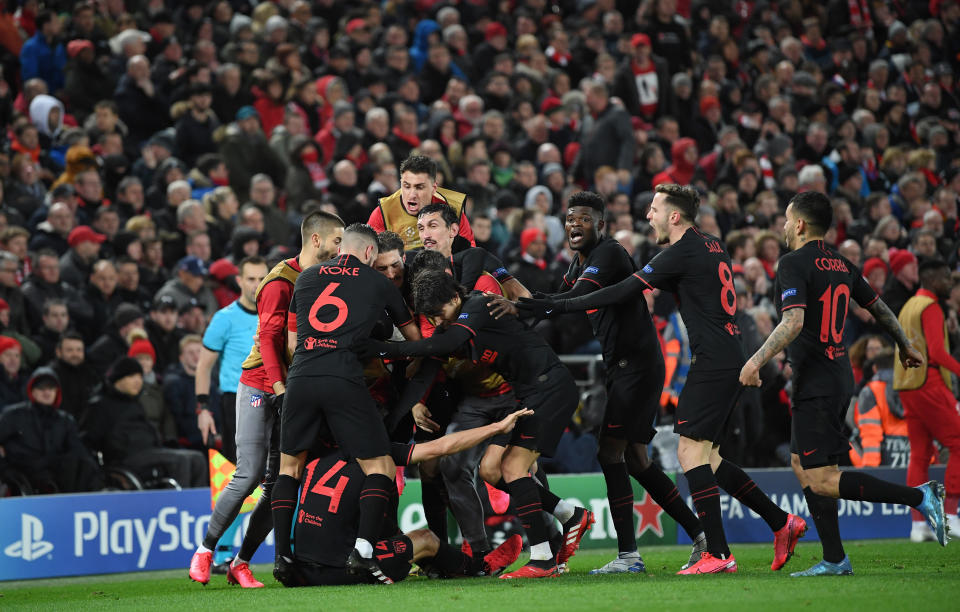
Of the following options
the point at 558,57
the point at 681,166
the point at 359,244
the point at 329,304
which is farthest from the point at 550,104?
the point at 329,304

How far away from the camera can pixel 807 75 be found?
21.1 m

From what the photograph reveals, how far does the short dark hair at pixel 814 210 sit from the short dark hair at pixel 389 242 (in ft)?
8.84

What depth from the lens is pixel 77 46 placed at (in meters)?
16.0

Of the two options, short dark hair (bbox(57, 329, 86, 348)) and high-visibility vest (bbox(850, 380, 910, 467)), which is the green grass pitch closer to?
short dark hair (bbox(57, 329, 86, 348))

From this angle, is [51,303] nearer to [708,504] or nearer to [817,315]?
[708,504]

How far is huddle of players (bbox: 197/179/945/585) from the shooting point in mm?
7902

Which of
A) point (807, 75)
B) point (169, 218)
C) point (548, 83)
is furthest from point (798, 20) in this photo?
point (169, 218)

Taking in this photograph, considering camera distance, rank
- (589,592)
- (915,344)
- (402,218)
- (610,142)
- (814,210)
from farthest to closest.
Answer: (610,142), (915,344), (402,218), (814,210), (589,592)

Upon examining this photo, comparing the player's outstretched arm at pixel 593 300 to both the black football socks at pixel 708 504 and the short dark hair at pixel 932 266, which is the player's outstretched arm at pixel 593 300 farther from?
the short dark hair at pixel 932 266

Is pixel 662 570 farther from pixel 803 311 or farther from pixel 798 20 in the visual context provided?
pixel 798 20

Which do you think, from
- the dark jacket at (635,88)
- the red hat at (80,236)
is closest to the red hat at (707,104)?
the dark jacket at (635,88)

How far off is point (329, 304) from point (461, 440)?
1218 millimetres

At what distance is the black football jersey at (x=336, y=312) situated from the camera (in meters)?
8.05

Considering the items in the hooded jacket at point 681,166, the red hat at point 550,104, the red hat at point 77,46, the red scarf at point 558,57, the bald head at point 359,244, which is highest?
the red scarf at point 558,57
